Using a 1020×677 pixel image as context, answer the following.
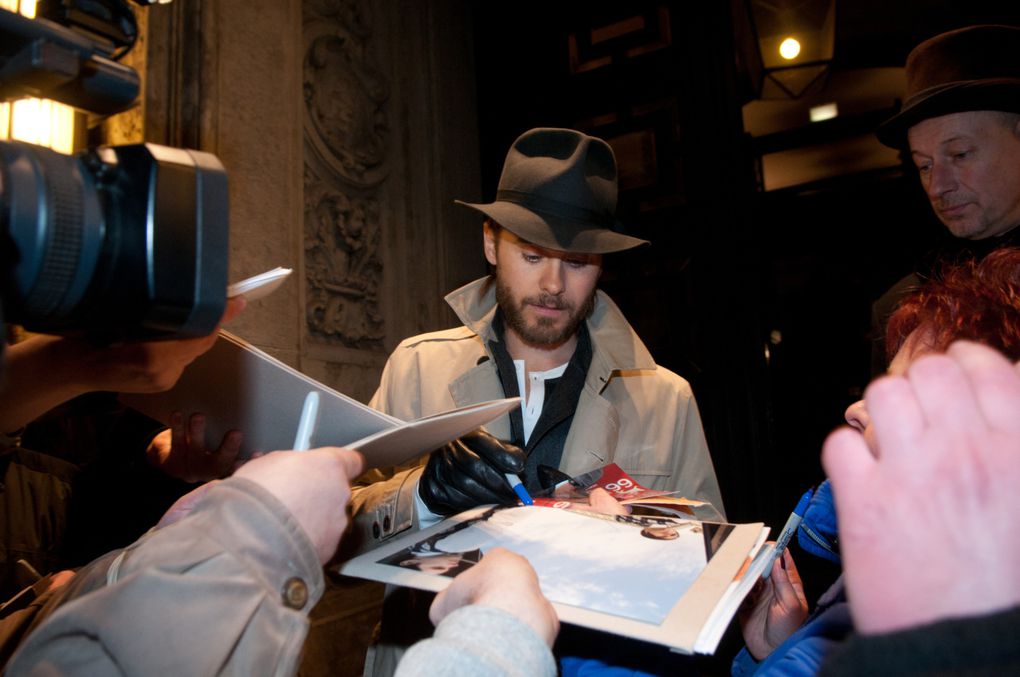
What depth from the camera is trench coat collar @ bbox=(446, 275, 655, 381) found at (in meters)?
1.77

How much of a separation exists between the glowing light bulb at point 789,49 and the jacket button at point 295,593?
3208mm

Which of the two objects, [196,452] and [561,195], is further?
[561,195]

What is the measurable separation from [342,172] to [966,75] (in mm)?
2635

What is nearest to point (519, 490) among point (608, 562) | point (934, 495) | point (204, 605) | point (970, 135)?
point (608, 562)

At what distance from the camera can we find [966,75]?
1911 millimetres

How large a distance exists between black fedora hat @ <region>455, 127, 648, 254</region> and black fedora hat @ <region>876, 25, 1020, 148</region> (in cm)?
101

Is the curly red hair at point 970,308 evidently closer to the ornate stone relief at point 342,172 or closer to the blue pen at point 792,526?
the blue pen at point 792,526

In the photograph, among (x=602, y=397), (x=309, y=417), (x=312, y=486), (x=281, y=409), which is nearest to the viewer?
(x=312, y=486)

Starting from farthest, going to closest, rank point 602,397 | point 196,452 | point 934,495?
point 602,397
point 196,452
point 934,495

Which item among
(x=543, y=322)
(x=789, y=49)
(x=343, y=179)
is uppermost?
(x=789, y=49)

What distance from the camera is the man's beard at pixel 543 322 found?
71.2 inches

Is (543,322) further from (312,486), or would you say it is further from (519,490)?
(312,486)

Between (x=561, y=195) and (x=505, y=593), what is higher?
(x=561, y=195)

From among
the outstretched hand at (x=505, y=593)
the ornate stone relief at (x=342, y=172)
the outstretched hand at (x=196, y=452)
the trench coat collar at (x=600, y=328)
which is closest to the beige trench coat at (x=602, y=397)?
the trench coat collar at (x=600, y=328)
